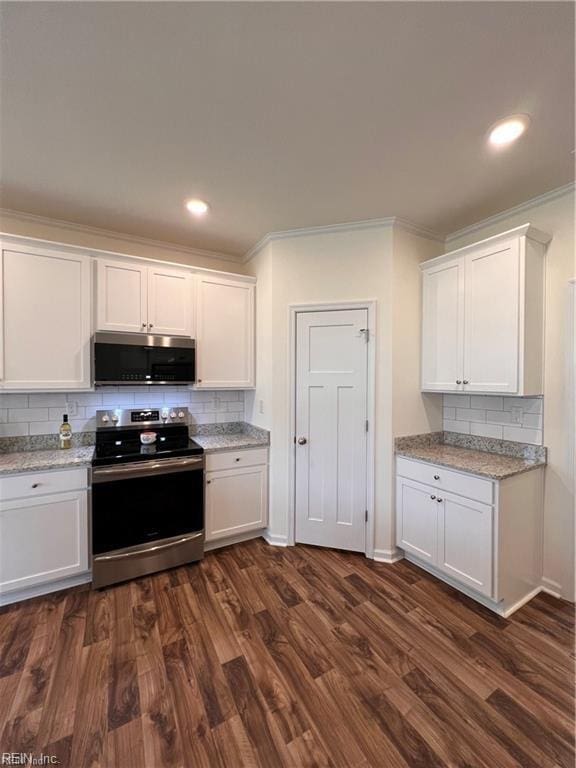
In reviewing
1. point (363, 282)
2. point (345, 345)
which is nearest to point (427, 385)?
point (345, 345)

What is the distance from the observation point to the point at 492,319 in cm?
222

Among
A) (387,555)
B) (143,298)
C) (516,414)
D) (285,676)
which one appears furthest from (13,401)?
(516,414)

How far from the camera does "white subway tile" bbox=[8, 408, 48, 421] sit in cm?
246

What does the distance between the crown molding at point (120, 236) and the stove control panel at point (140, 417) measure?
156cm

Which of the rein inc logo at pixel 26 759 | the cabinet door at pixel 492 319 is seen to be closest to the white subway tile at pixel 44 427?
the rein inc logo at pixel 26 759

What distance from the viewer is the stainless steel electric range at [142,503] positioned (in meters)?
2.22

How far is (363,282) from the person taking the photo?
8.57 feet

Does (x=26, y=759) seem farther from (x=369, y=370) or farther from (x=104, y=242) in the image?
(x=104, y=242)

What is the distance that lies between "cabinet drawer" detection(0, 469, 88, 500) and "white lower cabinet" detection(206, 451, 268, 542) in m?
0.92

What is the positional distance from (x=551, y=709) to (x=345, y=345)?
229 cm

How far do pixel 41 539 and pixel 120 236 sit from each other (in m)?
2.50

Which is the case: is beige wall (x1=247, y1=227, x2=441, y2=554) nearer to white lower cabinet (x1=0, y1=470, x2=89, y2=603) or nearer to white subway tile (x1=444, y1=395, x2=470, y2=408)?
white subway tile (x1=444, y1=395, x2=470, y2=408)

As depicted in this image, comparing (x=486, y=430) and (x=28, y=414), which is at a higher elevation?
(x=28, y=414)

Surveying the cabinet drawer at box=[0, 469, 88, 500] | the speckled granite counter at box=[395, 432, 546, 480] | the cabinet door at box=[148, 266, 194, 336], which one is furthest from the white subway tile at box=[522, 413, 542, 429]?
the cabinet drawer at box=[0, 469, 88, 500]
